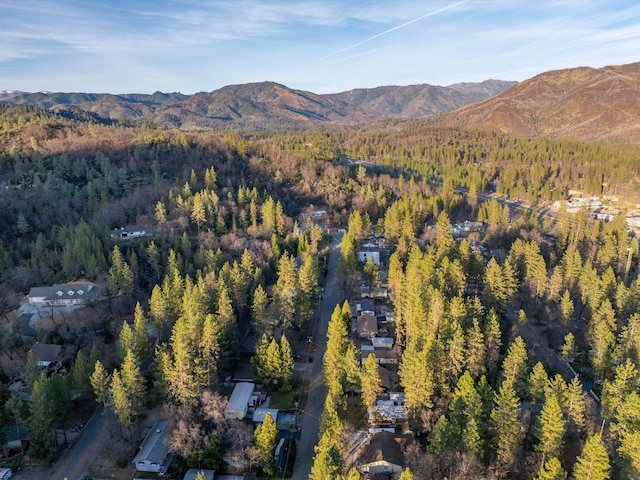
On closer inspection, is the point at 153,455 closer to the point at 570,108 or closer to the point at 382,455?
the point at 382,455

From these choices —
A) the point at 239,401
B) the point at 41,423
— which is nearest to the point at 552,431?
the point at 239,401

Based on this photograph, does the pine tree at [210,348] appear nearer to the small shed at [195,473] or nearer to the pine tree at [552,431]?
the small shed at [195,473]

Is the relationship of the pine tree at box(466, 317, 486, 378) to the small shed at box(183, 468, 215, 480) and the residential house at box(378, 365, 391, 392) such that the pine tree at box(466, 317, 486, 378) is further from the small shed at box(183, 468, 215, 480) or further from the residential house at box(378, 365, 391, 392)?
the small shed at box(183, 468, 215, 480)

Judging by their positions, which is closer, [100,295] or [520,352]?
[520,352]

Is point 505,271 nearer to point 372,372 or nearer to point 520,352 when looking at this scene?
point 520,352

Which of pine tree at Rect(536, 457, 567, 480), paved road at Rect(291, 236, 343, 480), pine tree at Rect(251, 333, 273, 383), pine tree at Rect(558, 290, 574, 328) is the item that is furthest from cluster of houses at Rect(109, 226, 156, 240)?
pine tree at Rect(536, 457, 567, 480)

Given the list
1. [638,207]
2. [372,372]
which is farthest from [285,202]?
[638,207]
